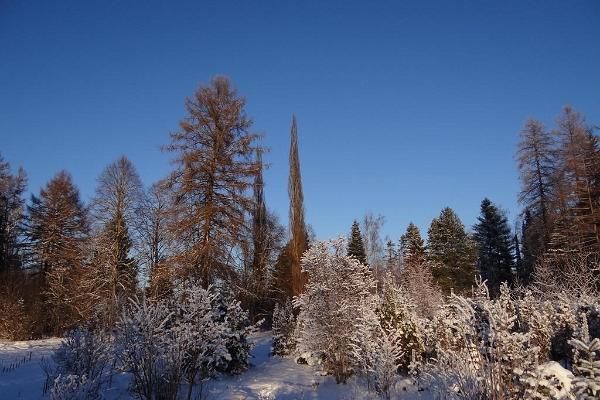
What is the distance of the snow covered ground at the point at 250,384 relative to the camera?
7.47 m

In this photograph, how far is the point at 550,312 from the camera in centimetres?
936

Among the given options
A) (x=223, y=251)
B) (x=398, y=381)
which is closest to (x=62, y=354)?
(x=398, y=381)

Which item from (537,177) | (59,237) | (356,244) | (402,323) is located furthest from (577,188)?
(59,237)

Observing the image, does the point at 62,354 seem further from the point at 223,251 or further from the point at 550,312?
the point at 550,312

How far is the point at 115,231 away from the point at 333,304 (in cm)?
1373

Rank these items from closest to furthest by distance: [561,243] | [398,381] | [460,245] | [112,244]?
1. [398,381]
2. [112,244]
3. [561,243]
4. [460,245]

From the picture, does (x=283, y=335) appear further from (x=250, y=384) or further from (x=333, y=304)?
(x=250, y=384)

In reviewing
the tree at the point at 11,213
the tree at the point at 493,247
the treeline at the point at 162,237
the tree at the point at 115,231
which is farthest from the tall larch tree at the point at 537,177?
the tree at the point at 11,213

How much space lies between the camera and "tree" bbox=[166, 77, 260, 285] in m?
14.7

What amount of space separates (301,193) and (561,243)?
1463 centimetres

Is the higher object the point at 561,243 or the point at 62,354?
the point at 561,243

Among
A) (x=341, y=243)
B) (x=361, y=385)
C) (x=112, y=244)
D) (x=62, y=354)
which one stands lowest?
(x=361, y=385)

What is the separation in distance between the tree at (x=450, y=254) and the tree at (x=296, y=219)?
20.4 m

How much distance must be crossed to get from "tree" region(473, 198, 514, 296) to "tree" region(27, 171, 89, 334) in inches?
1219
